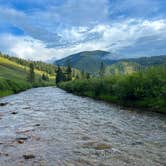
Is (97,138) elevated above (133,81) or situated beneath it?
situated beneath

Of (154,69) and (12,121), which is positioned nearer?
(12,121)

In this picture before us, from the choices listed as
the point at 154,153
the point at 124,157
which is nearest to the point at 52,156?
the point at 124,157

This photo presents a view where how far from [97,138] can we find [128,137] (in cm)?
272

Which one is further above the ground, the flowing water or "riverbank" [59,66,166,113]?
"riverbank" [59,66,166,113]

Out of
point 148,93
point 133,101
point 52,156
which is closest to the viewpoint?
point 52,156

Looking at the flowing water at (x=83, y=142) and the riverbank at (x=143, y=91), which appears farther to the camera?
the riverbank at (x=143, y=91)

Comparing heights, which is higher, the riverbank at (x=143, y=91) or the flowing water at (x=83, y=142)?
the riverbank at (x=143, y=91)

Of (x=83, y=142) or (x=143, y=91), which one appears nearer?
(x=83, y=142)

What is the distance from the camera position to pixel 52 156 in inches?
703

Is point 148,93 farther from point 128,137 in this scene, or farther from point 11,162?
point 11,162

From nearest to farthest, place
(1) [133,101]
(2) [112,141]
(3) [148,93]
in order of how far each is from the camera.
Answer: (2) [112,141]
(3) [148,93]
(1) [133,101]

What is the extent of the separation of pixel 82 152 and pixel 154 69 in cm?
3284

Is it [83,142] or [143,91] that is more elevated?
[143,91]

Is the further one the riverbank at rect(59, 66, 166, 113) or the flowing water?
the riverbank at rect(59, 66, 166, 113)
